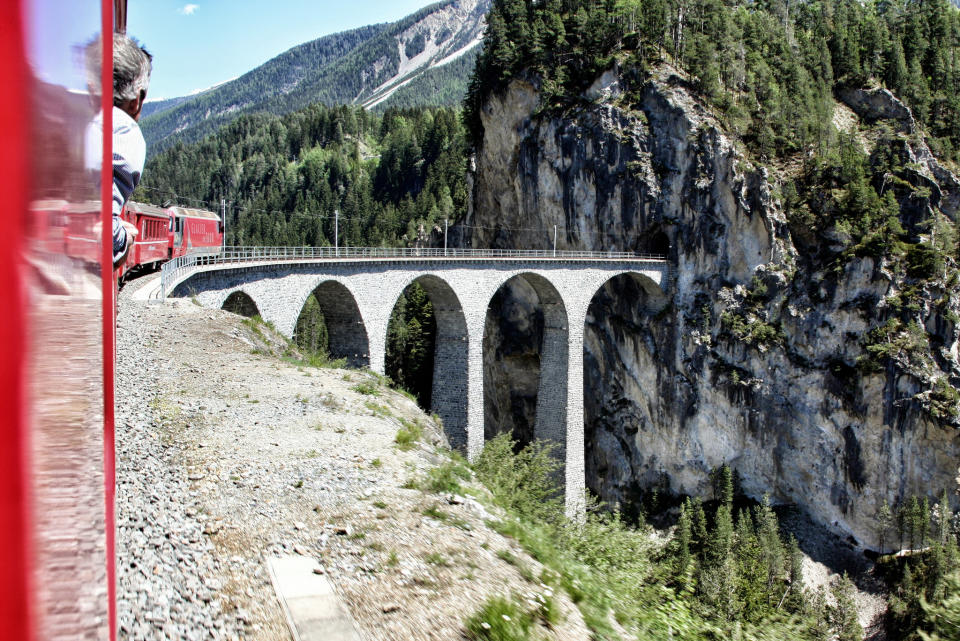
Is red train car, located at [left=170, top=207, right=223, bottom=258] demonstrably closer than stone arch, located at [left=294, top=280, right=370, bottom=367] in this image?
Yes

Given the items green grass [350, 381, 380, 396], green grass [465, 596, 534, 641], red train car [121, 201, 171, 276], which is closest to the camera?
green grass [465, 596, 534, 641]

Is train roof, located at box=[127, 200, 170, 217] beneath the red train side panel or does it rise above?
above

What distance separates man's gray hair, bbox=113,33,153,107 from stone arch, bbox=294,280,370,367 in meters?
22.3

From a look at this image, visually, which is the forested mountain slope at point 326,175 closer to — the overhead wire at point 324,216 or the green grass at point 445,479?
the overhead wire at point 324,216

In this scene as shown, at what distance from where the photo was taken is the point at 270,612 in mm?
4594

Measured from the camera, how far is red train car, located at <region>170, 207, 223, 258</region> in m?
24.6

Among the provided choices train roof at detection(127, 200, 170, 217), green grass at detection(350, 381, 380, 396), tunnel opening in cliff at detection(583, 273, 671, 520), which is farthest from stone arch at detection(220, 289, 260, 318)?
tunnel opening in cliff at detection(583, 273, 671, 520)

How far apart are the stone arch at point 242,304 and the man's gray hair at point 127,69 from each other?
18.1 metres

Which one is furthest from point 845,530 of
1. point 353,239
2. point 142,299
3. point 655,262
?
point 353,239

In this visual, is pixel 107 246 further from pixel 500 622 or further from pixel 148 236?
pixel 148 236

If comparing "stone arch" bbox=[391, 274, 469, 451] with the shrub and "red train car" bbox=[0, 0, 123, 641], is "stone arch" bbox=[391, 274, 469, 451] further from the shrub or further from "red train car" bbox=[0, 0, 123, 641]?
"red train car" bbox=[0, 0, 123, 641]

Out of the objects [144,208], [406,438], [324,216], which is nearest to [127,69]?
[406,438]

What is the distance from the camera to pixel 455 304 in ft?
100

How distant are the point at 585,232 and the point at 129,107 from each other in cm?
4331
